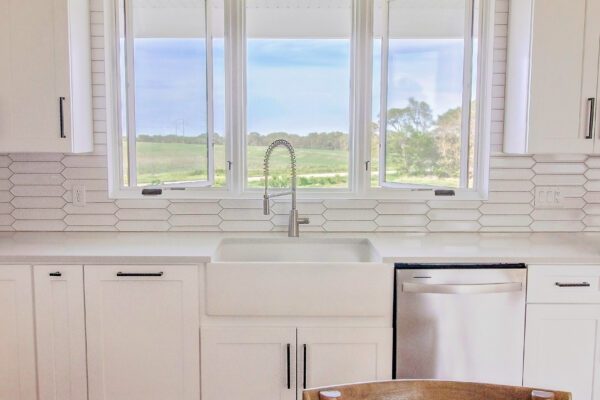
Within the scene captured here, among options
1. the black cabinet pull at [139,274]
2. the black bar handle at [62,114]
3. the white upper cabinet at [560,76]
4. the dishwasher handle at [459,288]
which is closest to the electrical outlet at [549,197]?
the white upper cabinet at [560,76]

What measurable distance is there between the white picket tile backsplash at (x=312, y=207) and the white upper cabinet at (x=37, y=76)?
35 centimetres

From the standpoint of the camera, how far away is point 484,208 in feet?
9.07

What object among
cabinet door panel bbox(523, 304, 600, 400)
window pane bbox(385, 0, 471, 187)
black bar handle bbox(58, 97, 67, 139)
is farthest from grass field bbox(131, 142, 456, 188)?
cabinet door panel bbox(523, 304, 600, 400)

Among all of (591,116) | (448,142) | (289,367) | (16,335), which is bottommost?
(289,367)

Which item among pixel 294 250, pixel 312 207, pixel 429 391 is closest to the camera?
pixel 429 391

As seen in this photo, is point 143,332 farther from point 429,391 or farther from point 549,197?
point 549,197

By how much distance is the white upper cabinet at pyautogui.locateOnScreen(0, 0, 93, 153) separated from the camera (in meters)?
2.30

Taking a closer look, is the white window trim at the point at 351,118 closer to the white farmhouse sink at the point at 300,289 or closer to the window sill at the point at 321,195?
the window sill at the point at 321,195

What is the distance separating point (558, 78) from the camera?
237cm

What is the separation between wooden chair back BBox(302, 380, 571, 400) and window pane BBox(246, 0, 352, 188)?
1.85 metres

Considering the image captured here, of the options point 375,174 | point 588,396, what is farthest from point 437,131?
point 588,396

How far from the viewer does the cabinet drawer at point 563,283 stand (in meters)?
2.17

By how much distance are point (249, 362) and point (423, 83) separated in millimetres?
1675

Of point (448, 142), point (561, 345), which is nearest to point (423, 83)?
point (448, 142)
